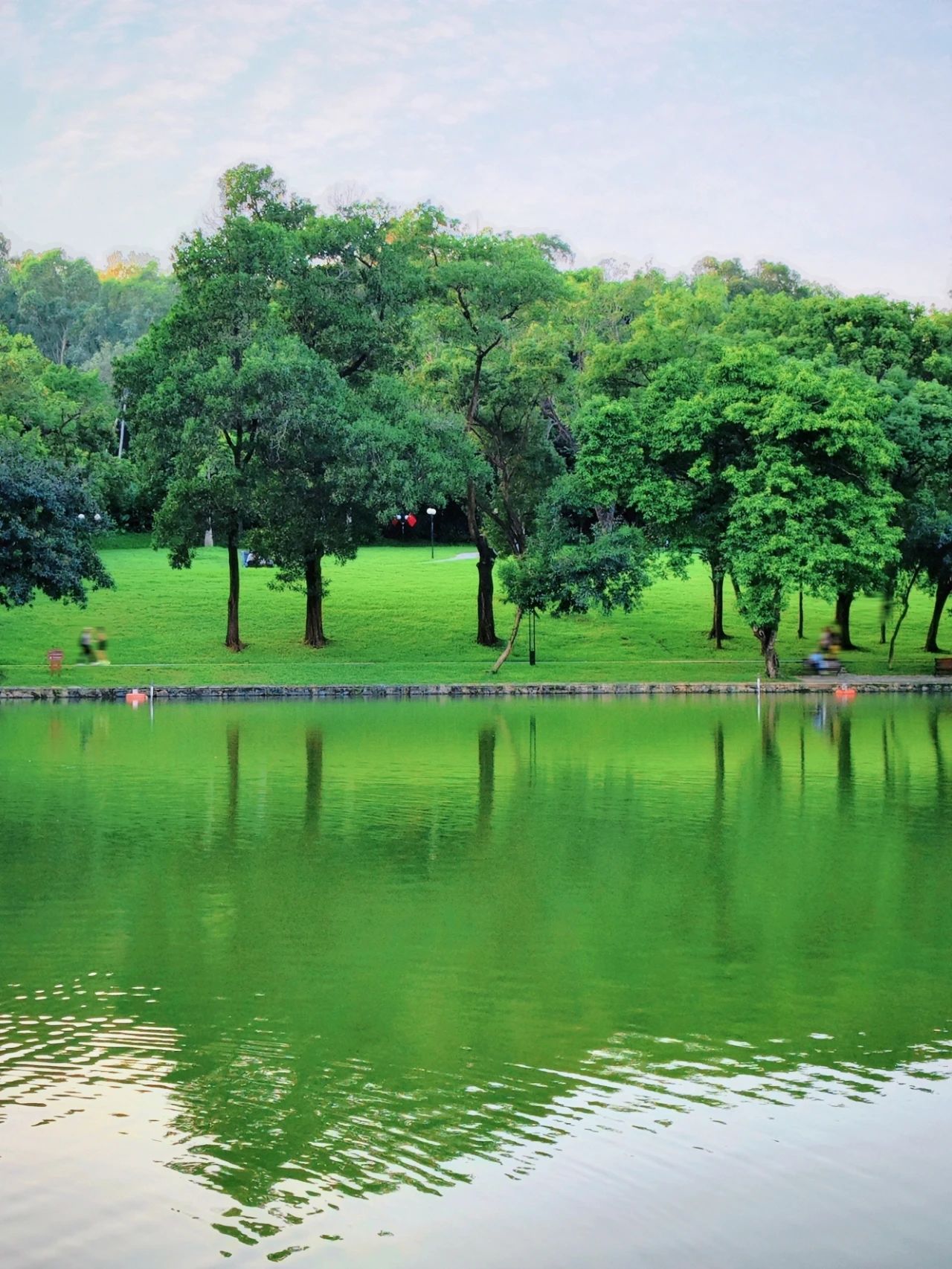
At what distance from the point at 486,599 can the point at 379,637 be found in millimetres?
4028

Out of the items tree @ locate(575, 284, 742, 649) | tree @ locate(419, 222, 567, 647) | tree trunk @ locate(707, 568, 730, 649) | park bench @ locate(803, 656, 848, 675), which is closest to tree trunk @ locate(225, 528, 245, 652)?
tree @ locate(419, 222, 567, 647)

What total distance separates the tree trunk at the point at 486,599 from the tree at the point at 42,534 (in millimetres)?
12736

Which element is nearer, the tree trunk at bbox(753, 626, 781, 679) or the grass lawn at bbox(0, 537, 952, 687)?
the grass lawn at bbox(0, 537, 952, 687)

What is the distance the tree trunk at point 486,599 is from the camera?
50.4 metres

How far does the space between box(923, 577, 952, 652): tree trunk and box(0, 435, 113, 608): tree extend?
2757cm

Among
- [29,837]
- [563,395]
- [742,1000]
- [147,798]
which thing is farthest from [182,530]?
[742,1000]

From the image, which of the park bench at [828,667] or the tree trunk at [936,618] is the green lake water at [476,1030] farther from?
the tree trunk at [936,618]

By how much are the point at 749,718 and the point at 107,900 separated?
22462 millimetres

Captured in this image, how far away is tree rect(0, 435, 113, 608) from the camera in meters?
41.8

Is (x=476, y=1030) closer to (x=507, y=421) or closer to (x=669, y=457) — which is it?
(x=669, y=457)

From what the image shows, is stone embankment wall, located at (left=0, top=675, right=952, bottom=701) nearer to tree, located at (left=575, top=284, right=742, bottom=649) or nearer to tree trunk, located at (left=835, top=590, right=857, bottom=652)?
tree, located at (left=575, top=284, right=742, bottom=649)

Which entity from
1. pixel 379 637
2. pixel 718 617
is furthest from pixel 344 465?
pixel 718 617

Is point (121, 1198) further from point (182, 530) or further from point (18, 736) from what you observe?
point (182, 530)

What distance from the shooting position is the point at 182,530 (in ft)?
148
